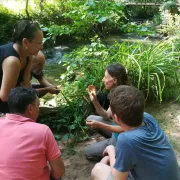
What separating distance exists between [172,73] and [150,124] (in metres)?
2.17

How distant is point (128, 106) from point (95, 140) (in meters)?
1.61

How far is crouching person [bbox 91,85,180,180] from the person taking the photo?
1465 mm

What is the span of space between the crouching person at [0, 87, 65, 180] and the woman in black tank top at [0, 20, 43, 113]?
2.05ft

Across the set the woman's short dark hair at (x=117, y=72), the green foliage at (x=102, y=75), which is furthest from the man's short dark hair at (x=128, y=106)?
the green foliage at (x=102, y=75)

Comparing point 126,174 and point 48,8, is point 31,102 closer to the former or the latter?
point 126,174

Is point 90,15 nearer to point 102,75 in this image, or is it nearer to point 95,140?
point 102,75

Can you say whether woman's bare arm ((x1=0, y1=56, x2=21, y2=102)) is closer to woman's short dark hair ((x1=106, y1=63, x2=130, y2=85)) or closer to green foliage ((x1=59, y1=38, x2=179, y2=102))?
woman's short dark hair ((x1=106, y1=63, x2=130, y2=85))

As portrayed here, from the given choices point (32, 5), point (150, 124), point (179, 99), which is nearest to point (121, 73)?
point (150, 124)

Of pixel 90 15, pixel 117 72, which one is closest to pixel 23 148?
pixel 117 72

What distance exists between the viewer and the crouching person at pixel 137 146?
1.46 metres

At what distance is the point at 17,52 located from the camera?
2.30 meters

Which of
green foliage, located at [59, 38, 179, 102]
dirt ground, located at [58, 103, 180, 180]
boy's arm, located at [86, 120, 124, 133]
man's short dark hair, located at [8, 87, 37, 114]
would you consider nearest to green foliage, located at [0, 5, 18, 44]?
green foliage, located at [59, 38, 179, 102]

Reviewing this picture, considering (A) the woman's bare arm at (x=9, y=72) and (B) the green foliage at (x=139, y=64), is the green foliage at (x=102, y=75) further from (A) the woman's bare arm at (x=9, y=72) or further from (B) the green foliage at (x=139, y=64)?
(A) the woman's bare arm at (x=9, y=72)

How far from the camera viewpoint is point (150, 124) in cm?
160
